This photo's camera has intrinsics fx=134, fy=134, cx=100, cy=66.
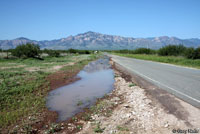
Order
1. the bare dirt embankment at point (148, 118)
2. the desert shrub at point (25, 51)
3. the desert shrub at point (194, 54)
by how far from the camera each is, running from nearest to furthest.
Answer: the bare dirt embankment at point (148, 118), the desert shrub at point (194, 54), the desert shrub at point (25, 51)

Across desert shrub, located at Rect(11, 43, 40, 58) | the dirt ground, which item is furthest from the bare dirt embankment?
desert shrub, located at Rect(11, 43, 40, 58)

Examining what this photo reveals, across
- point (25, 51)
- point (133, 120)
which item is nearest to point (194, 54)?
point (133, 120)

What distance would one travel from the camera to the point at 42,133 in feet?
14.7

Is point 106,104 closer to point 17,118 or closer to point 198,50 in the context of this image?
point 17,118

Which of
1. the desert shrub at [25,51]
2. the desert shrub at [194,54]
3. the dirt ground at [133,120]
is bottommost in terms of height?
the dirt ground at [133,120]

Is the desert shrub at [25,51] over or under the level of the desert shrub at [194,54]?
over

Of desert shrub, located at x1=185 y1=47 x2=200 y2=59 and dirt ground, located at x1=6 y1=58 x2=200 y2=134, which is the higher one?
desert shrub, located at x1=185 y1=47 x2=200 y2=59

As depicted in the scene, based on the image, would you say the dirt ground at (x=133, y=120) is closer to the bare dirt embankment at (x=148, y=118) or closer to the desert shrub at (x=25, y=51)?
the bare dirt embankment at (x=148, y=118)

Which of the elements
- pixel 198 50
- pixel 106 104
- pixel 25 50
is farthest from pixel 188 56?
pixel 25 50

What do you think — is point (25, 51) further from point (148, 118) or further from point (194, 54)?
point (194, 54)

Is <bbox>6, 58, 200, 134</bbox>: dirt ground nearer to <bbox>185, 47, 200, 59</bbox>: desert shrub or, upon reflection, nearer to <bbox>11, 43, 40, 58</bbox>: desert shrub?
<bbox>185, 47, 200, 59</bbox>: desert shrub

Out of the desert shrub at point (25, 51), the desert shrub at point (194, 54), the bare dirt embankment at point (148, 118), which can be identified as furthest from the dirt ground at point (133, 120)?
the desert shrub at point (25, 51)

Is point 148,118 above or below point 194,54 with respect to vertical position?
below

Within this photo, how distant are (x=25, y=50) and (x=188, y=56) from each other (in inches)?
1635
